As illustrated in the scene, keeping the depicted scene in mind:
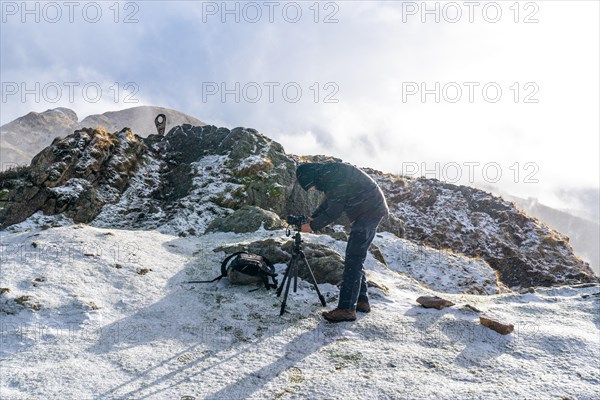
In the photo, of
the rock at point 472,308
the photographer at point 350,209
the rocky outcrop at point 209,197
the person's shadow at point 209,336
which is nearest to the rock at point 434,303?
the rock at point 472,308

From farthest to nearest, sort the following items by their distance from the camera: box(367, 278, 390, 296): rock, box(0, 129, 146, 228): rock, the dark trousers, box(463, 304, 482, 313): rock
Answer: box(0, 129, 146, 228): rock → box(367, 278, 390, 296): rock → box(463, 304, 482, 313): rock → the dark trousers

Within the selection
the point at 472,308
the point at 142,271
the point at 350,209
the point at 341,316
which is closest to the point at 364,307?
the point at 341,316

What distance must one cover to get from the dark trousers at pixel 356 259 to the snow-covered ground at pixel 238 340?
1.63 ft

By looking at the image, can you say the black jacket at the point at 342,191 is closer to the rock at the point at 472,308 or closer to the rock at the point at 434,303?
the rock at the point at 434,303

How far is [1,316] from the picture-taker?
6430mm

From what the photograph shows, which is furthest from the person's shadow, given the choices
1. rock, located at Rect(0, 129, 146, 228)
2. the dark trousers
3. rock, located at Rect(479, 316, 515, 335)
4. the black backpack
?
rock, located at Rect(0, 129, 146, 228)

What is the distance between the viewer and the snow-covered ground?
521 cm

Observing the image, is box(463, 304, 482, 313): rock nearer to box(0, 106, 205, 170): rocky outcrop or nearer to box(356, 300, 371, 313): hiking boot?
box(356, 300, 371, 313): hiking boot

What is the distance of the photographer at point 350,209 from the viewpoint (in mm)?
7711

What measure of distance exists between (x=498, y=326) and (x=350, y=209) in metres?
3.63

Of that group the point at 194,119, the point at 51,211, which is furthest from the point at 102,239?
the point at 194,119

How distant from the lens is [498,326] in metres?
7.49

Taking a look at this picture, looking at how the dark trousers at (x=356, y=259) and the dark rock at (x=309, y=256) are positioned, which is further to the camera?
the dark rock at (x=309, y=256)

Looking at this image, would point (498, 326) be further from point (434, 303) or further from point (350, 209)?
point (350, 209)
